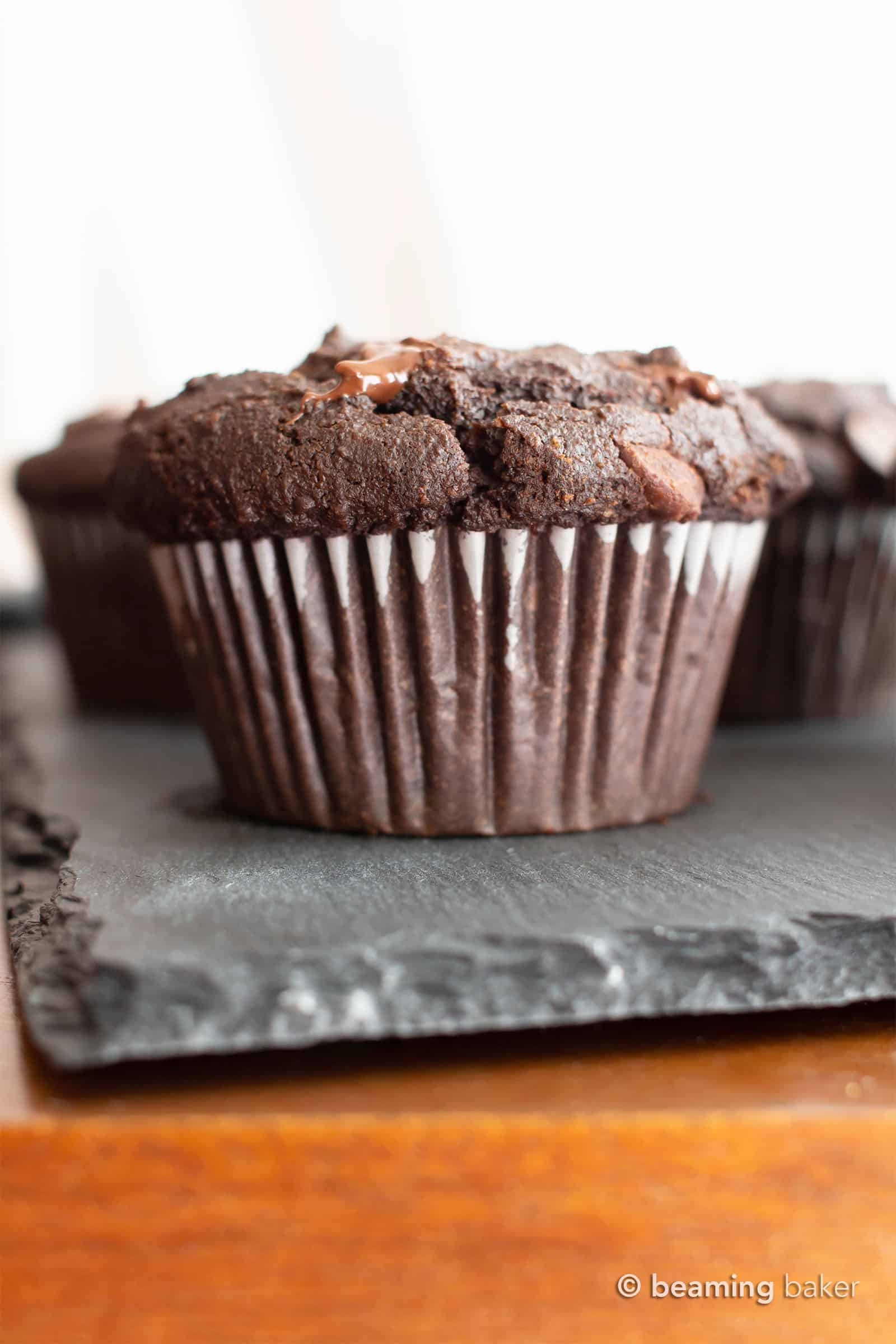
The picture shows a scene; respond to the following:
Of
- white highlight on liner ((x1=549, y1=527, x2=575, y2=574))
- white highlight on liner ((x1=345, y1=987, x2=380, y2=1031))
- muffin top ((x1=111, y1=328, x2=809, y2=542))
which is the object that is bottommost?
white highlight on liner ((x1=345, y1=987, x2=380, y2=1031))

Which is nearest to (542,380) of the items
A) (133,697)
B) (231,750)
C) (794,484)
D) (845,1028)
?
(794,484)

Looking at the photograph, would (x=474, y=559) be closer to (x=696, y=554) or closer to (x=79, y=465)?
(x=696, y=554)

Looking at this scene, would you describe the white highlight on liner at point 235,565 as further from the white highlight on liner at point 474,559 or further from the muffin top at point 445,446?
the white highlight on liner at point 474,559

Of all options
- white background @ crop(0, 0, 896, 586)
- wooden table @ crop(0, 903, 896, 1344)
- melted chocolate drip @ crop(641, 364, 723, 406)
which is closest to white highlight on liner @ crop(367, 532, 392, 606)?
melted chocolate drip @ crop(641, 364, 723, 406)

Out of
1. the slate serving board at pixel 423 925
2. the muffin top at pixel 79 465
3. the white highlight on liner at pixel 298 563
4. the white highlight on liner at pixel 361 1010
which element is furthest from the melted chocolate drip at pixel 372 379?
the muffin top at pixel 79 465

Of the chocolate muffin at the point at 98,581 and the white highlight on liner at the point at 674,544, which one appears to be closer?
the white highlight on liner at the point at 674,544

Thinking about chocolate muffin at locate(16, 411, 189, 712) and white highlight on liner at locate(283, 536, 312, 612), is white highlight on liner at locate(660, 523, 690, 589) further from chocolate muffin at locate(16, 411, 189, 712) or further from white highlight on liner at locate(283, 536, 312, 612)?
chocolate muffin at locate(16, 411, 189, 712)

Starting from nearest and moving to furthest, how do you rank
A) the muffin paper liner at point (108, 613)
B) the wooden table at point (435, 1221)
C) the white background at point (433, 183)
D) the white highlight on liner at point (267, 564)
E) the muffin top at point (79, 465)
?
1. the wooden table at point (435, 1221)
2. the white highlight on liner at point (267, 564)
3. the muffin top at point (79, 465)
4. the muffin paper liner at point (108, 613)
5. the white background at point (433, 183)
